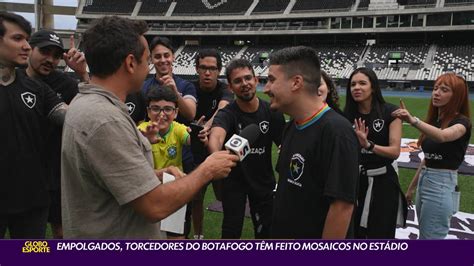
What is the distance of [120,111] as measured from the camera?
6.16 feet

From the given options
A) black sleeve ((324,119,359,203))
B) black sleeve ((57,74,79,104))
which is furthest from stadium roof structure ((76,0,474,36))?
black sleeve ((324,119,359,203))

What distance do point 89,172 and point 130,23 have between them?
79cm

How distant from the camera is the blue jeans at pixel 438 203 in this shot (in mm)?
3590

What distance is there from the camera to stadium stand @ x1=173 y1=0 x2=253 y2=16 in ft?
178

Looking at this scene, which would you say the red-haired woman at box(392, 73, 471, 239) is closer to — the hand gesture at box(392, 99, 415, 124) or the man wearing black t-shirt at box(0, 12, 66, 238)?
the hand gesture at box(392, 99, 415, 124)

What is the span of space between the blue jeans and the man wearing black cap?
134 inches

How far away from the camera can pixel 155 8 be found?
58344 mm

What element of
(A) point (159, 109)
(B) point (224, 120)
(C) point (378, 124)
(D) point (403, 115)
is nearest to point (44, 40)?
(A) point (159, 109)

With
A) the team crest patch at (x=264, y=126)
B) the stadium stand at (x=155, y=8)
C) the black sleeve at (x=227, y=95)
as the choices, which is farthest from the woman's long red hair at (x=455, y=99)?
the stadium stand at (x=155, y=8)

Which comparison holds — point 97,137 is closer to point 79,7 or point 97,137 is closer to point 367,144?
point 367,144

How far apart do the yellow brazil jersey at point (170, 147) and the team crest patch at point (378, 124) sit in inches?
73.7

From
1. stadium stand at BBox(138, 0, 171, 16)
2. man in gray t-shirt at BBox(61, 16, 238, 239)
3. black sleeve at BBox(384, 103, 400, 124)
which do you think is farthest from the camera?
stadium stand at BBox(138, 0, 171, 16)

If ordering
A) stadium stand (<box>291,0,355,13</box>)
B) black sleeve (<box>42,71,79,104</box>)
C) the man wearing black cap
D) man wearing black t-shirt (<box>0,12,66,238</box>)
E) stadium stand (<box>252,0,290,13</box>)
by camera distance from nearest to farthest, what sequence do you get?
man wearing black t-shirt (<box>0,12,66,238</box>) → the man wearing black cap → black sleeve (<box>42,71,79,104</box>) → stadium stand (<box>291,0,355,13</box>) → stadium stand (<box>252,0,290,13</box>)

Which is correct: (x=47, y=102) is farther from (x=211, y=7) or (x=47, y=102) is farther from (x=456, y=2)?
(x=211, y=7)
